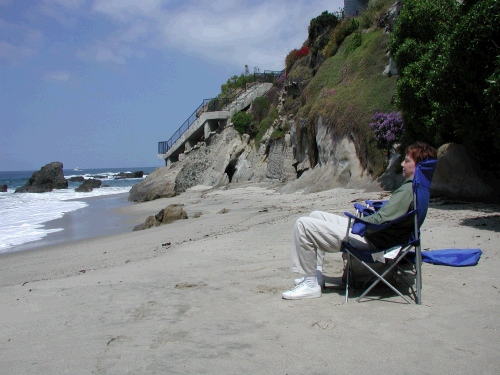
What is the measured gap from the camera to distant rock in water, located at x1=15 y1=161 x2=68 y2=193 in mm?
47875

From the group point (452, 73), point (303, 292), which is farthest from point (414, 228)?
point (452, 73)

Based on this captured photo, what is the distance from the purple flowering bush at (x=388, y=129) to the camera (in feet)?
45.2

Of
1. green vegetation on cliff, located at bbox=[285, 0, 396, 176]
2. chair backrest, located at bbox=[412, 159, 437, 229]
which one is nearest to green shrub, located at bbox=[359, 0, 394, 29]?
green vegetation on cliff, located at bbox=[285, 0, 396, 176]

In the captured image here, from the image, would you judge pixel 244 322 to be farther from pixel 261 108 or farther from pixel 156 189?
pixel 261 108

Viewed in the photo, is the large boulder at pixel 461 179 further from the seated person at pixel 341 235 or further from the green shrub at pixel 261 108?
the green shrub at pixel 261 108

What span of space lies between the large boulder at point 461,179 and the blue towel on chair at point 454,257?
483 cm

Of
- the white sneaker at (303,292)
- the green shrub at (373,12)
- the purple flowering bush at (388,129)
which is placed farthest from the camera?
the green shrub at (373,12)

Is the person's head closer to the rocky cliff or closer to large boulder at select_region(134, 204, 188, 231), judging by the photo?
the rocky cliff

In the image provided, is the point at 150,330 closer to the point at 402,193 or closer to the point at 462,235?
the point at 402,193

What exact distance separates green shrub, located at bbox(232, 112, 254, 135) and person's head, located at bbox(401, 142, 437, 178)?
81.7ft

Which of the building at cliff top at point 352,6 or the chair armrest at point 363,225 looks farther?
the building at cliff top at point 352,6

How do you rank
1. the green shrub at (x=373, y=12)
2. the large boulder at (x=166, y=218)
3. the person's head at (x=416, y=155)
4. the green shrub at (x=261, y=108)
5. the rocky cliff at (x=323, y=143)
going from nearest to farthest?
the person's head at (x=416, y=155)
the large boulder at (x=166, y=218)
the rocky cliff at (x=323, y=143)
the green shrub at (x=373, y=12)
the green shrub at (x=261, y=108)

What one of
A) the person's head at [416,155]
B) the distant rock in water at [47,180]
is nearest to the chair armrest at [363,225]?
the person's head at [416,155]

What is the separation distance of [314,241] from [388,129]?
10.3 metres
